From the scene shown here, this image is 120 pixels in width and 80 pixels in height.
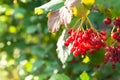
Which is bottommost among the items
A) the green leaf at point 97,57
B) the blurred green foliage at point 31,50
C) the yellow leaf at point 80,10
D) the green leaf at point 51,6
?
the green leaf at point 97,57

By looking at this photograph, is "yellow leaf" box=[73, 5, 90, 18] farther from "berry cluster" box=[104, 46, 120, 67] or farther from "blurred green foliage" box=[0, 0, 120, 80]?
"blurred green foliage" box=[0, 0, 120, 80]

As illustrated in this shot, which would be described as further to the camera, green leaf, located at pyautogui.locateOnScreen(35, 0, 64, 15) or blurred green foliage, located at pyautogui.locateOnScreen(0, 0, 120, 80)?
blurred green foliage, located at pyautogui.locateOnScreen(0, 0, 120, 80)

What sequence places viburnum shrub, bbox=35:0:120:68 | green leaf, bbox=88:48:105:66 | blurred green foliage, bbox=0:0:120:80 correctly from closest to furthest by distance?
viburnum shrub, bbox=35:0:120:68 → green leaf, bbox=88:48:105:66 → blurred green foliage, bbox=0:0:120:80

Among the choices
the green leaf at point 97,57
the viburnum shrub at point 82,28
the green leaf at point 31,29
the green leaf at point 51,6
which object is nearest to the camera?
the viburnum shrub at point 82,28

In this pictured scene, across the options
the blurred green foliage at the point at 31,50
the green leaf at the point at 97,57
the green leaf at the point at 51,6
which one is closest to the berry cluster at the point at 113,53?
the green leaf at the point at 97,57

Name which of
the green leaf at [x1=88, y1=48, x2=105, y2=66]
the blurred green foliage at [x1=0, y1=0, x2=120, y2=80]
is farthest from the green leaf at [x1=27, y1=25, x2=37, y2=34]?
the green leaf at [x1=88, y1=48, x2=105, y2=66]

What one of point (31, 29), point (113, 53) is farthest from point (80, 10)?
point (31, 29)

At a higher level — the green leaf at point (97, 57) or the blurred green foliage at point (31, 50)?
the blurred green foliage at point (31, 50)

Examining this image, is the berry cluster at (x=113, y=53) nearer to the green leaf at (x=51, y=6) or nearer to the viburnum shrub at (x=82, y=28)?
the viburnum shrub at (x=82, y=28)

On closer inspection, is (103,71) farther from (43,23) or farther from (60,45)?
(60,45)
